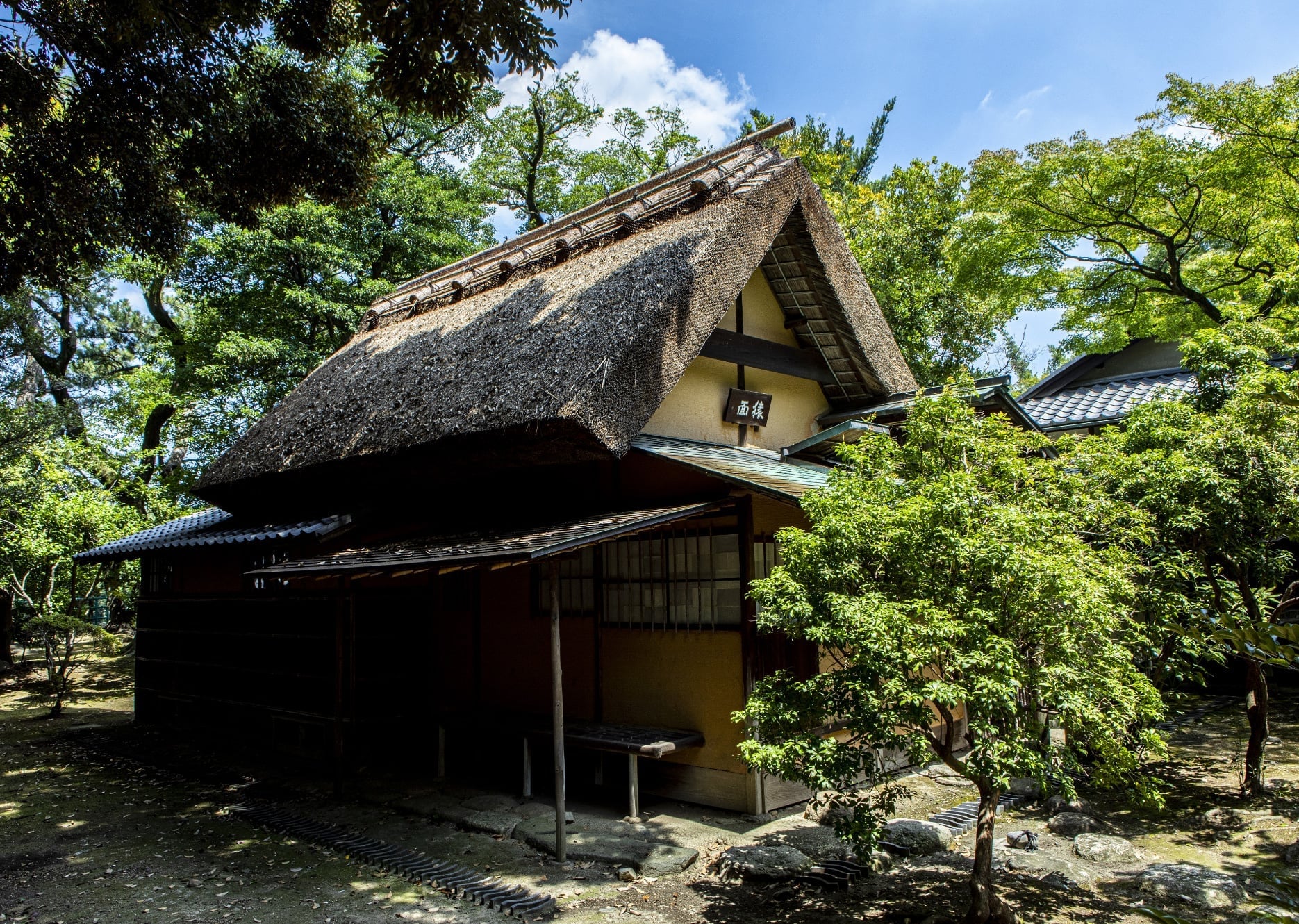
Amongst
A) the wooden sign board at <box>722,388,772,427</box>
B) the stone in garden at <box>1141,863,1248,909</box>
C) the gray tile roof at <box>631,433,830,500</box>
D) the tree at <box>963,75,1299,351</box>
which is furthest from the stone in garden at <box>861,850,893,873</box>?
the tree at <box>963,75,1299,351</box>

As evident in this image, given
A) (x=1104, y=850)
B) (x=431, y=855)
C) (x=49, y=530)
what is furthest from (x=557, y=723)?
(x=49, y=530)

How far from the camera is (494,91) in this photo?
749 inches

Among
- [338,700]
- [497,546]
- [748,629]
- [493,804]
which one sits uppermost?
[497,546]

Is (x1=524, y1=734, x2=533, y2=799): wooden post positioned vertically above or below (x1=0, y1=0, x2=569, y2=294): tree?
below

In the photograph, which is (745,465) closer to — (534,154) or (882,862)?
→ (882,862)

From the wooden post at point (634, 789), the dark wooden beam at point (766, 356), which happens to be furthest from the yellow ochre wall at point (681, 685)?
the dark wooden beam at point (766, 356)

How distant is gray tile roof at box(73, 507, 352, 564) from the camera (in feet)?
26.1

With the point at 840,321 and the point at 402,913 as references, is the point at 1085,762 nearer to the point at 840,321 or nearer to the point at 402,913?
the point at 840,321

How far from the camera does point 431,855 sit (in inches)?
233

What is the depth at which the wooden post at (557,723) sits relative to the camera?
5.59m

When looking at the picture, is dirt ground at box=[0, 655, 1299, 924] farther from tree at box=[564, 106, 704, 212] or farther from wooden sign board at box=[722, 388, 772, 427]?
tree at box=[564, 106, 704, 212]

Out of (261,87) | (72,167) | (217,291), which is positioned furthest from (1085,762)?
(217,291)

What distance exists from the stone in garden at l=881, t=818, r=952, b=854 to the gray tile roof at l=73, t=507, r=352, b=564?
5.87m

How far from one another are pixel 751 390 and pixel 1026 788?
489 cm
